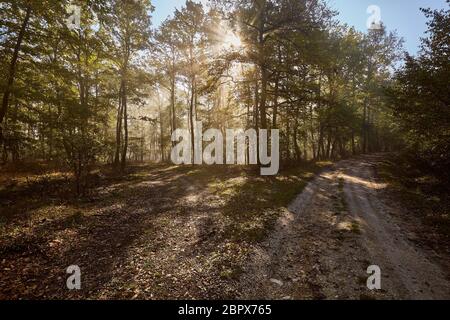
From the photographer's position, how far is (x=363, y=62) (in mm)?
39688

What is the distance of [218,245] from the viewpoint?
8.48 metres

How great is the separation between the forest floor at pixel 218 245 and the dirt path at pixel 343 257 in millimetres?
32

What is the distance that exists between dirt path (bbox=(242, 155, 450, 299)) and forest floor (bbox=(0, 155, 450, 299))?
32 millimetres

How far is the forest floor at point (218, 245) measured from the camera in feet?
20.1

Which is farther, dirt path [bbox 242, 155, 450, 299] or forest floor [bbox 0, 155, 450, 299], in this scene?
forest floor [bbox 0, 155, 450, 299]

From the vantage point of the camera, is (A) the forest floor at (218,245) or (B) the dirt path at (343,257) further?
(A) the forest floor at (218,245)

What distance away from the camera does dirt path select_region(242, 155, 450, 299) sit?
5.98m

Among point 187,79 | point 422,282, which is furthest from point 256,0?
point 422,282

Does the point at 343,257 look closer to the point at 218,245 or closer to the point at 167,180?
the point at 218,245

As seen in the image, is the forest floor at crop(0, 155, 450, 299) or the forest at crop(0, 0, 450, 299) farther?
the forest at crop(0, 0, 450, 299)

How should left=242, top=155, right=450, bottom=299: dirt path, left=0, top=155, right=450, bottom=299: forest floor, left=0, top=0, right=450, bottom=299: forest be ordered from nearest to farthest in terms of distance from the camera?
left=242, top=155, right=450, bottom=299: dirt path, left=0, top=155, right=450, bottom=299: forest floor, left=0, top=0, right=450, bottom=299: forest

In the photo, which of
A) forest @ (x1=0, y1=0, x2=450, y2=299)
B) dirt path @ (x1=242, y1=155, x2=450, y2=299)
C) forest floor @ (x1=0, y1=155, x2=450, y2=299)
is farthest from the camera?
forest @ (x1=0, y1=0, x2=450, y2=299)

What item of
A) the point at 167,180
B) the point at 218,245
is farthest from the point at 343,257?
the point at 167,180

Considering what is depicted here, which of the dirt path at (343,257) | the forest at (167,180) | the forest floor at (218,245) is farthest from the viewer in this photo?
the forest at (167,180)
